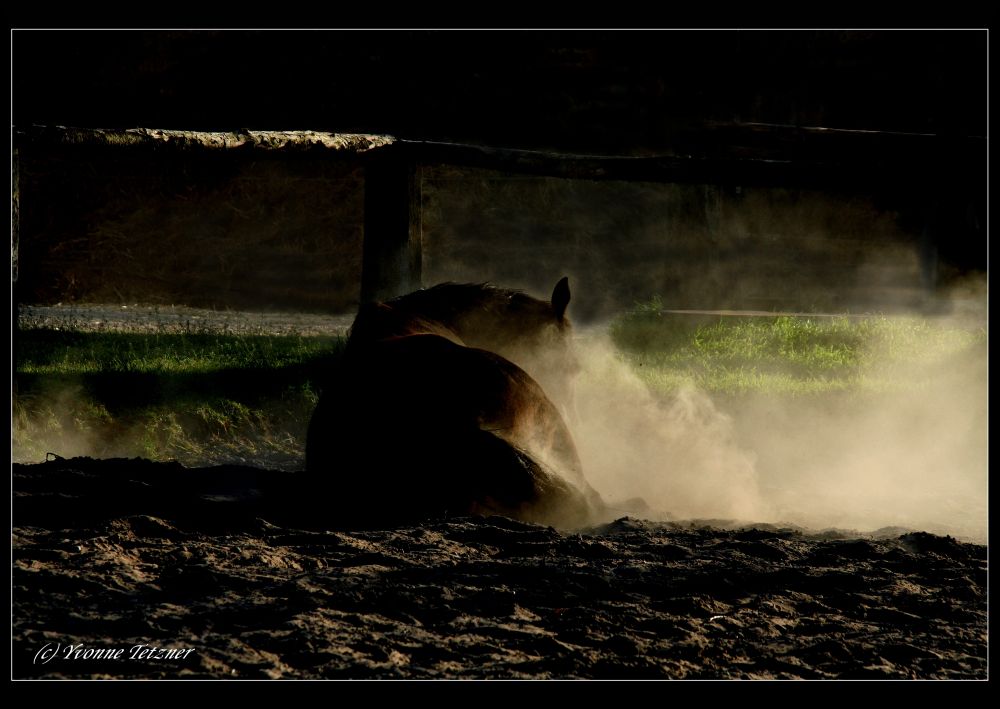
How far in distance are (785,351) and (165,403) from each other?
4.70 meters

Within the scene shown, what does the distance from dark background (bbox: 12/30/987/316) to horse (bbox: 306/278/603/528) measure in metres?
5.06

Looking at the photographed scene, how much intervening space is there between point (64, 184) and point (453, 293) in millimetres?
7377

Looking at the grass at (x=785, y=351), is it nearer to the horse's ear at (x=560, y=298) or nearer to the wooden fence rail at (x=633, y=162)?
the wooden fence rail at (x=633, y=162)

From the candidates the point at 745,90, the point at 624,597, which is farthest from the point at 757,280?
the point at 624,597

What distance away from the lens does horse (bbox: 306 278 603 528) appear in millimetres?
4441

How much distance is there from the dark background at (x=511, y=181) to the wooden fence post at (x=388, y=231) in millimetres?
1530

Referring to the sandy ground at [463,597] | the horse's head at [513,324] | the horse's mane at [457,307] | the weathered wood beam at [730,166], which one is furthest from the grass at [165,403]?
the sandy ground at [463,597]

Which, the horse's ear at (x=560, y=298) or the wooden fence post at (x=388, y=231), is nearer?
the horse's ear at (x=560, y=298)

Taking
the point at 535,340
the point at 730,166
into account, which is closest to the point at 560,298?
the point at 535,340

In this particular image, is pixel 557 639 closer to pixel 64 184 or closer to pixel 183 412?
pixel 183 412

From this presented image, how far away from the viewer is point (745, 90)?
1159 cm

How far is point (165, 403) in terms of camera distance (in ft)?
22.6

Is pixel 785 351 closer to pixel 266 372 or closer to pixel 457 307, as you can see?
pixel 457 307

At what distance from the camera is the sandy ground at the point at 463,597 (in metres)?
2.96
